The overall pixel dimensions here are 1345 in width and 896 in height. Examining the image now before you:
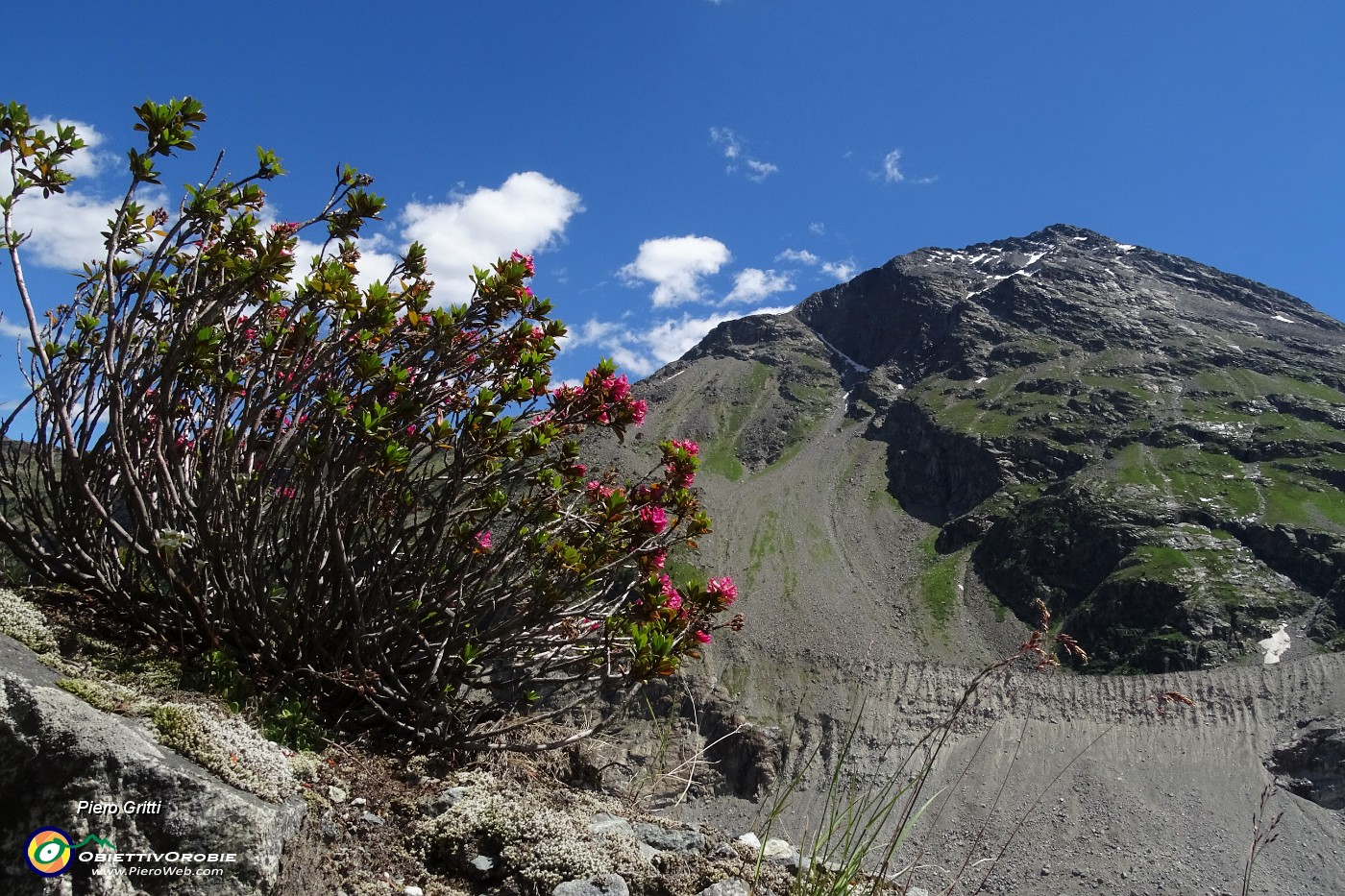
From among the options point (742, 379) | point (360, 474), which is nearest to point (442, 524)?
point (360, 474)

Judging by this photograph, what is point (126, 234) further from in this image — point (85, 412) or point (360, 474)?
point (360, 474)

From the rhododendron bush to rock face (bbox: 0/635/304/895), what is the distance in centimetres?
175

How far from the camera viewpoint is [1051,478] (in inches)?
5344

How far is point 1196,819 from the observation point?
70062 millimetres

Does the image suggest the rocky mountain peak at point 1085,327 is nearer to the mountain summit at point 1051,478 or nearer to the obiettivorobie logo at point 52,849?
the mountain summit at point 1051,478

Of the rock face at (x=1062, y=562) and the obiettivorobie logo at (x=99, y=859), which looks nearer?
the obiettivorobie logo at (x=99, y=859)

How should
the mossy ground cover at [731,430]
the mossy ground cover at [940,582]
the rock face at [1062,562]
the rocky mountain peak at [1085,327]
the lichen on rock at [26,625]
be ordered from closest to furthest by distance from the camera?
the lichen on rock at [26,625] → the rock face at [1062,562] → the mossy ground cover at [940,582] → the mossy ground cover at [731,430] → the rocky mountain peak at [1085,327]

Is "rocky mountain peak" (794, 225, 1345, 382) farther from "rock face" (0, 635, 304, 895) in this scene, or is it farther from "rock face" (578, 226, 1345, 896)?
"rock face" (0, 635, 304, 895)

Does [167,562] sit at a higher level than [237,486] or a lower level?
lower

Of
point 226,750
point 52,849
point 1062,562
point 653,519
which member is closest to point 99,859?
point 52,849

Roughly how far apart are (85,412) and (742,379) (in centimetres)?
19431

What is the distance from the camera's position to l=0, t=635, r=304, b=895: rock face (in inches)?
105

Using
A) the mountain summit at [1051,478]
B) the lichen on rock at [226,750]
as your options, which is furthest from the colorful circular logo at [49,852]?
the mountain summit at [1051,478]

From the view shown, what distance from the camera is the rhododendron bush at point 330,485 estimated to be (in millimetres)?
5066
